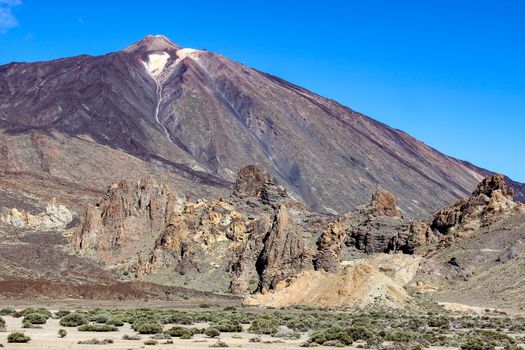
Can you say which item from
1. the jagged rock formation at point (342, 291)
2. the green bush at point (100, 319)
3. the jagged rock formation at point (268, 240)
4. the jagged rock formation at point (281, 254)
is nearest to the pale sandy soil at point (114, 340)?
the green bush at point (100, 319)

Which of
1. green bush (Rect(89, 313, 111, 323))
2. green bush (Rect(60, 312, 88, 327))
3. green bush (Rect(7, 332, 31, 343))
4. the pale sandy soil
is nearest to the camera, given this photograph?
the pale sandy soil

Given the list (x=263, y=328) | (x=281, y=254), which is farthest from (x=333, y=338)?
(x=281, y=254)

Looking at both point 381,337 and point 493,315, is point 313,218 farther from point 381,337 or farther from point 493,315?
point 381,337

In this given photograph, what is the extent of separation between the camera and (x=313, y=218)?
112 meters

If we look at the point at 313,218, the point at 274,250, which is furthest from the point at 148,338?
the point at 313,218

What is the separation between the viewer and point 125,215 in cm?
10950

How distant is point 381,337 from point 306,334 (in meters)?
4.47

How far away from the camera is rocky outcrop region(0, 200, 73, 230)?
12719 centimetres

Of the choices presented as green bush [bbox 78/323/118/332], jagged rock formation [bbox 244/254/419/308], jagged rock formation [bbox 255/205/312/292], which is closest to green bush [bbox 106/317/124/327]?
green bush [bbox 78/323/118/332]

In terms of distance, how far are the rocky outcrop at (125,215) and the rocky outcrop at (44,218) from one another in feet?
66.5

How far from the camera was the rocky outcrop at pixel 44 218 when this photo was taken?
127 m

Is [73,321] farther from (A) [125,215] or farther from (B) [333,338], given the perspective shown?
(A) [125,215]

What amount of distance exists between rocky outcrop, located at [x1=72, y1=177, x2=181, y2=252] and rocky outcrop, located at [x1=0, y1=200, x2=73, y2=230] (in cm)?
2027

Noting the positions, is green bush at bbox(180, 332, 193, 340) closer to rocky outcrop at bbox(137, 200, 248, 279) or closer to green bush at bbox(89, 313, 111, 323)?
green bush at bbox(89, 313, 111, 323)
